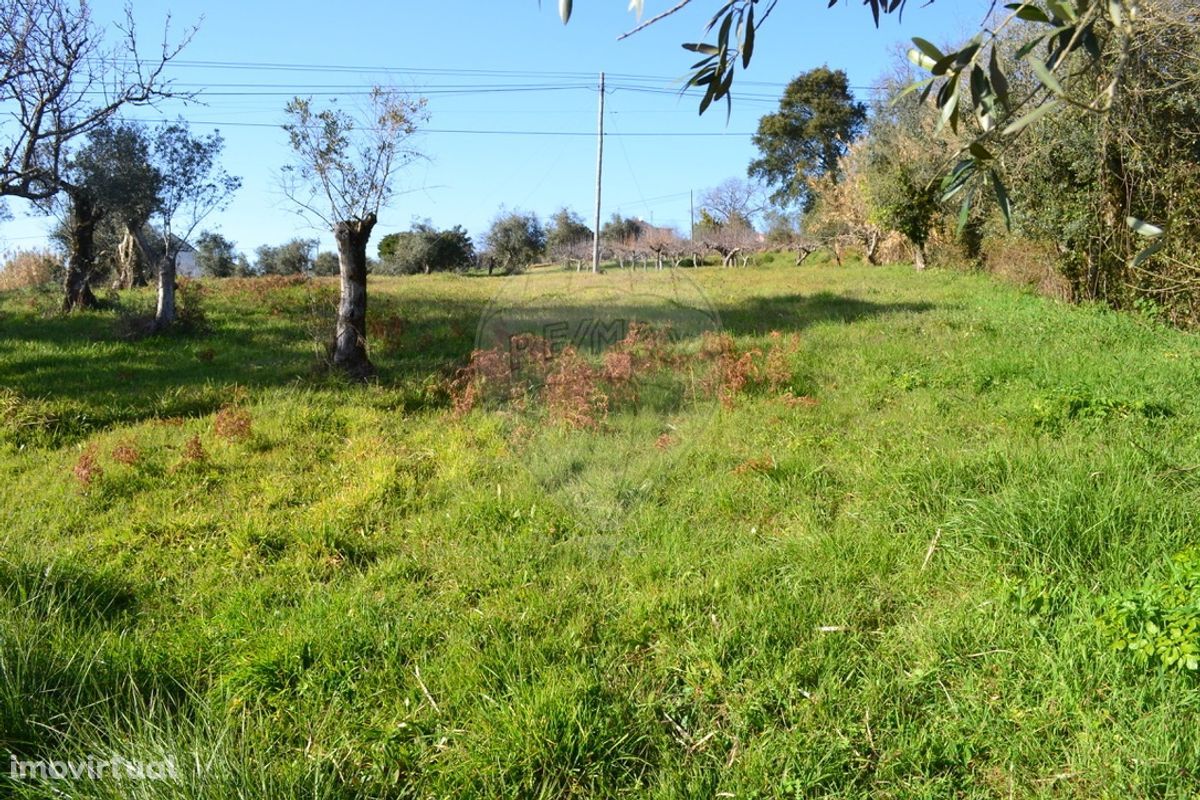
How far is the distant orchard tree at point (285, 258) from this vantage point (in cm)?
3846

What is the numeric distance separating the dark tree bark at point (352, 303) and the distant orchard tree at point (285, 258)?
104ft

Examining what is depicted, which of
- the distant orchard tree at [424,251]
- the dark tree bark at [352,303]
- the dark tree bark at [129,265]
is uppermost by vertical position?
the distant orchard tree at [424,251]

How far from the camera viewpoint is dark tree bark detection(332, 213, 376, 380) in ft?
26.4

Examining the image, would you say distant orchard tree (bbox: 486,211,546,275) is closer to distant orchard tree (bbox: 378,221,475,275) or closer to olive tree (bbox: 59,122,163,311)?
distant orchard tree (bbox: 378,221,475,275)

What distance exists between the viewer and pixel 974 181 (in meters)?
1.77

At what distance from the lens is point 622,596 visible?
3.43 metres

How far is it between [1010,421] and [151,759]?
5739 mm

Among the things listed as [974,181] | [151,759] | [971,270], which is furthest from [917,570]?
[971,270]

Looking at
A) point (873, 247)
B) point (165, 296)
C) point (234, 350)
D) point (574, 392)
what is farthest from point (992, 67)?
point (873, 247)

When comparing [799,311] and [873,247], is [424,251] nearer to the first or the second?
[873,247]

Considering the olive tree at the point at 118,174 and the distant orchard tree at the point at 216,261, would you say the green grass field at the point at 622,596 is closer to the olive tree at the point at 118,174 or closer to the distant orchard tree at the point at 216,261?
the olive tree at the point at 118,174

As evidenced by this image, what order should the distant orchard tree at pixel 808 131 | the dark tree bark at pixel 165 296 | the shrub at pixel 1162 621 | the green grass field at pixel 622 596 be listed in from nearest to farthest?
the green grass field at pixel 622 596, the shrub at pixel 1162 621, the dark tree bark at pixel 165 296, the distant orchard tree at pixel 808 131

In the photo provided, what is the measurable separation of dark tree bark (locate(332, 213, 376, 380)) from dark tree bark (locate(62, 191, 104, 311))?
7851 mm

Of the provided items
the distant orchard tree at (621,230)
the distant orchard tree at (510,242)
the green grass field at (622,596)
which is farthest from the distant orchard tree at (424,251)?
the green grass field at (622,596)
